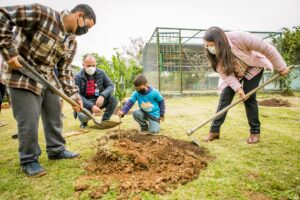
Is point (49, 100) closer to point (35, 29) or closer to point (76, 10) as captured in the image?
point (35, 29)

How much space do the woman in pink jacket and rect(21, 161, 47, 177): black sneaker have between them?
241 cm

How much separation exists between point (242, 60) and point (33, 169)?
9.11ft

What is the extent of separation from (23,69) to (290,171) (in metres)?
2.75

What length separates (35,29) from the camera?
232 centimetres

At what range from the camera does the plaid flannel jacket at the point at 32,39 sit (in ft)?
6.77

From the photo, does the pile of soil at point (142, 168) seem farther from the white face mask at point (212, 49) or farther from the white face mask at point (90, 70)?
the white face mask at point (90, 70)

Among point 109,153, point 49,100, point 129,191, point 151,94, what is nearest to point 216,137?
point 151,94

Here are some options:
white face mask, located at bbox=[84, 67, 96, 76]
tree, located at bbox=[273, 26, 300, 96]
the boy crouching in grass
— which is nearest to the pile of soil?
the boy crouching in grass

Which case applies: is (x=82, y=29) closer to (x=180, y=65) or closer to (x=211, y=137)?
(x=211, y=137)

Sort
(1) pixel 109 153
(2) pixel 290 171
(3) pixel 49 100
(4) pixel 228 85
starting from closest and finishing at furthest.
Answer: (2) pixel 290 171
(1) pixel 109 153
(3) pixel 49 100
(4) pixel 228 85

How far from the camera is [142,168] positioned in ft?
7.68

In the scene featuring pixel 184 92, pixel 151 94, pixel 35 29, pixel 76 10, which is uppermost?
pixel 76 10

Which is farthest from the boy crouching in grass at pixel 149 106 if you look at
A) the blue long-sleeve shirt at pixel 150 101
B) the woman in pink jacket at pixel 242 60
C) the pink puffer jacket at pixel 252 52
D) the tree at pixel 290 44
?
the tree at pixel 290 44

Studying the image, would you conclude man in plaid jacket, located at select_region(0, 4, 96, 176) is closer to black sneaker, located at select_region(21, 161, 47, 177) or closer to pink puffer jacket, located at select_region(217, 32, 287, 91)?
black sneaker, located at select_region(21, 161, 47, 177)
